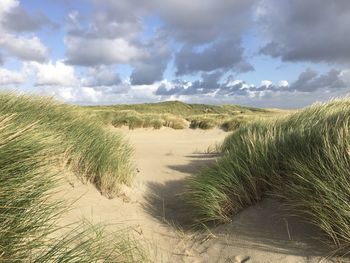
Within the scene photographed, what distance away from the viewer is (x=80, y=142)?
642 cm

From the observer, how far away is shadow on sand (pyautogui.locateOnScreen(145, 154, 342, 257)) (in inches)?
170

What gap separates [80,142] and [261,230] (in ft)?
9.93

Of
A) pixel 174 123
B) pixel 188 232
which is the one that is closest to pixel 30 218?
pixel 188 232

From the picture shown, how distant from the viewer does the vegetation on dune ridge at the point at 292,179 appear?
4273 mm

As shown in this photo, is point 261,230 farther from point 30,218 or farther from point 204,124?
point 204,124

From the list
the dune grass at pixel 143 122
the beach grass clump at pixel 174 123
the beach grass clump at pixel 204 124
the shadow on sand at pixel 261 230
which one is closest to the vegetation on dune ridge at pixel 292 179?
the shadow on sand at pixel 261 230

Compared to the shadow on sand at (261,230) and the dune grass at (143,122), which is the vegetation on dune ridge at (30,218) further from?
the dune grass at (143,122)

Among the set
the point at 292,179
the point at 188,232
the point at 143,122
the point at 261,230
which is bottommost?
the point at 143,122

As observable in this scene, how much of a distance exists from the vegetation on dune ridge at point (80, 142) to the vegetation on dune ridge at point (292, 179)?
1.23 m

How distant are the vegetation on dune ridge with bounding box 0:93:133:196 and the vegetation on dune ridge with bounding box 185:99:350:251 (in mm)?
1229

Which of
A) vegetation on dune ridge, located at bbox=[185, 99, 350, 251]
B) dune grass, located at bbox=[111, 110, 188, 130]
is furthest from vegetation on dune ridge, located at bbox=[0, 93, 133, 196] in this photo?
dune grass, located at bbox=[111, 110, 188, 130]

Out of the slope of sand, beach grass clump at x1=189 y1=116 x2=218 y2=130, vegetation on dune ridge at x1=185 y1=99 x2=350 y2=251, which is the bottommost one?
beach grass clump at x1=189 y1=116 x2=218 y2=130

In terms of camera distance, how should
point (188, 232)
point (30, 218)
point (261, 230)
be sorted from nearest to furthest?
point (30, 218), point (261, 230), point (188, 232)

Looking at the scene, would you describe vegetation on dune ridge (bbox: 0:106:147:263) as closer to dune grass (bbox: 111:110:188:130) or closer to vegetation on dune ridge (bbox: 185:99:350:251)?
vegetation on dune ridge (bbox: 185:99:350:251)
